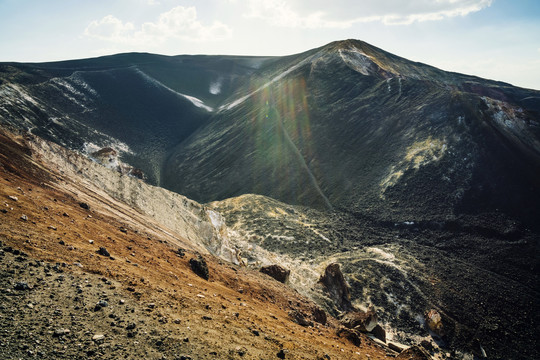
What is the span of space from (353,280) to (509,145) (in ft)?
119

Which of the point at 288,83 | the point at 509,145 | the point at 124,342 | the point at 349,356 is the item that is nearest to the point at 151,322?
the point at 124,342

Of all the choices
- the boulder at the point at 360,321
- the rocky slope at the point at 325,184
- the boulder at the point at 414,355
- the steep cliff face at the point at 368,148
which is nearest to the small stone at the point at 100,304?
the rocky slope at the point at 325,184

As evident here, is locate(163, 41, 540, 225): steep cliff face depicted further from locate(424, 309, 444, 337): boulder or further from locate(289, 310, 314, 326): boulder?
locate(289, 310, 314, 326): boulder

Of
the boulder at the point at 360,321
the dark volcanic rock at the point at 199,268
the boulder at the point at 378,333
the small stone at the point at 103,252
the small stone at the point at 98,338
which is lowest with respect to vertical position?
the boulder at the point at 378,333

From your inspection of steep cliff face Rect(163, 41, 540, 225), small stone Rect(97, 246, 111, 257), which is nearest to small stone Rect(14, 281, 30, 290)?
small stone Rect(97, 246, 111, 257)

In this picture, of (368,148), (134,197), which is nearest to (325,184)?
(368,148)

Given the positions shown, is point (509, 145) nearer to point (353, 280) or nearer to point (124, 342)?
point (353, 280)

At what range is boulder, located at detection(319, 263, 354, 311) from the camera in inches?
1246

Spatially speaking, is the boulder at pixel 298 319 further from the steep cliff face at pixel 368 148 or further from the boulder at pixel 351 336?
the steep cliff face at pixel 368 148

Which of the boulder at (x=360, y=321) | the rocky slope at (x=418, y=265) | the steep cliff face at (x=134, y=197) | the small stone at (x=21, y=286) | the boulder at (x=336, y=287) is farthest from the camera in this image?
the boulder at (x=336, y=287)

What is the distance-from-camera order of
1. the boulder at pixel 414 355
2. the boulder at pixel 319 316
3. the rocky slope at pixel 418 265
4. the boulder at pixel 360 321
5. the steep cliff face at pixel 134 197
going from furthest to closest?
the rocky slope at pixel 418 265 < the steep cliff face at pixel 134 197 < the boulder at pixel 360 321 < the boulder at pixel 319 316 < the boulder at pixel 414 355

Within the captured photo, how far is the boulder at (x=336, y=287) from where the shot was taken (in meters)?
31.7

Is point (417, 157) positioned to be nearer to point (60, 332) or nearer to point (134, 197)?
point (134, 197)

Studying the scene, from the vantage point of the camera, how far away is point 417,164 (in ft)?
177
